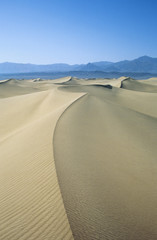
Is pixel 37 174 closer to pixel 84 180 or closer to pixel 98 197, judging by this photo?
pixel 84 180

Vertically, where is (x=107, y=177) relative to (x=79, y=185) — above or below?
below

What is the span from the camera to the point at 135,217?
3711 mm

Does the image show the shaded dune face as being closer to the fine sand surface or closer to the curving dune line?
the fine sand surface

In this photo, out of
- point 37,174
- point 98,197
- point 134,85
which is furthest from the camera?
point 134,85

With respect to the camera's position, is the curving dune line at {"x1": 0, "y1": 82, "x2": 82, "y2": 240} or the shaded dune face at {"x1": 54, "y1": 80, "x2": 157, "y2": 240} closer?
the curving dune line at {"x1": 0, "y1": 82, "x2": 82, "y2": 240}

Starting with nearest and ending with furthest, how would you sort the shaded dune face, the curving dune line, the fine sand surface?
the curving dune line, the fine sand surface, the shaded dune face

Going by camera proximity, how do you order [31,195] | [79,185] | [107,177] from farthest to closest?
[107,177], [79,185], [31,195]

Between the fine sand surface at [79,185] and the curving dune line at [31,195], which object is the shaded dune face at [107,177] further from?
the curving dune line at [31,195]

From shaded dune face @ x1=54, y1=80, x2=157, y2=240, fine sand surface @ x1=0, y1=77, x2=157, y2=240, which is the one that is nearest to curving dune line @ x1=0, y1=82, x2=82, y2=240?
fine sand surface @ x1=0, y1=77, x2=157, y2=240

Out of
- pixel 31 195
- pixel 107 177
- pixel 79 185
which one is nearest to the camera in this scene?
pixel 31 195

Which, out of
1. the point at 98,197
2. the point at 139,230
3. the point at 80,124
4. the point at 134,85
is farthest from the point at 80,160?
the point at 134,85

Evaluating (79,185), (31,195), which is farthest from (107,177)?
(31,195)

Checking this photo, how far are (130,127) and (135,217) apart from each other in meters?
6.67

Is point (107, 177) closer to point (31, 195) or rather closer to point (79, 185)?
point (79, 185)
